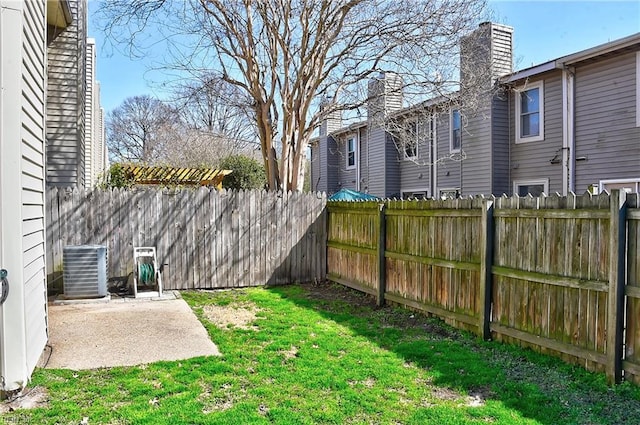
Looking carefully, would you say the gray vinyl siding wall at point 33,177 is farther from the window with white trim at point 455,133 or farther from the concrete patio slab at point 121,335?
the window with white trim at point 455,133

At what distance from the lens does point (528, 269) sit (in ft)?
15.7

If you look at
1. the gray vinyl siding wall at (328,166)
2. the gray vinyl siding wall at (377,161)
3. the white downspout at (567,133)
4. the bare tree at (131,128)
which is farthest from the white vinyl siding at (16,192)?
the bare tree at (131,128)

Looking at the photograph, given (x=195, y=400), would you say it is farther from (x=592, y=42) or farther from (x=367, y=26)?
(x=592, y=42)

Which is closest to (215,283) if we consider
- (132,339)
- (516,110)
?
(132,339)

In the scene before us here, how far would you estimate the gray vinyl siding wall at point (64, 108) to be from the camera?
8367 millimetres

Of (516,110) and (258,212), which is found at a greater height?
(516,110)

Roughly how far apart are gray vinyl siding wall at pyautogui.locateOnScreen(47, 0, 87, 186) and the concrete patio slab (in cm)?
277

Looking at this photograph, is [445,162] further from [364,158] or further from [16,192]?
[16,192]

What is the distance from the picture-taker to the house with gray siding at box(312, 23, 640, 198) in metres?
9.83

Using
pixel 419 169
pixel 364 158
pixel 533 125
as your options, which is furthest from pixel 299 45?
pixel 364 158

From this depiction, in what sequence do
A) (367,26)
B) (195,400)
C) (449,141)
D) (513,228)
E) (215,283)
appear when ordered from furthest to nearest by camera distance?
(449,141) < (367,26) < (215,283) < (513,228) < (195,400)

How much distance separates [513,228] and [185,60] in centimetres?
861

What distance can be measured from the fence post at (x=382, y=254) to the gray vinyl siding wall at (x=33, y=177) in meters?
4.41

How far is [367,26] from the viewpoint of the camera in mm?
9938
